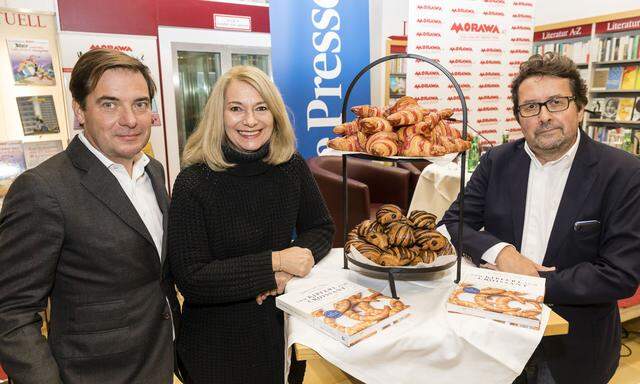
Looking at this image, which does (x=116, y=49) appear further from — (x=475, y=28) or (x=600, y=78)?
(x=600, y=78)

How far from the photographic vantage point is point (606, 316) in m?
1.54

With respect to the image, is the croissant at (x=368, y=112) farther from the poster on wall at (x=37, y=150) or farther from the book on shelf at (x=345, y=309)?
the poster on wall at (x=37, y=150)

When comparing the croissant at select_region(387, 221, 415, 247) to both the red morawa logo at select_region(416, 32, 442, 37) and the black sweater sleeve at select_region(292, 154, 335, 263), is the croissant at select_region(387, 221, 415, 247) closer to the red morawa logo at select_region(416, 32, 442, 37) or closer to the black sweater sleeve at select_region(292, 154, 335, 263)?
the black sweater sleeve at select_region(292, 154, 335, 263)

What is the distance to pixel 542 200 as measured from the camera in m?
1.63

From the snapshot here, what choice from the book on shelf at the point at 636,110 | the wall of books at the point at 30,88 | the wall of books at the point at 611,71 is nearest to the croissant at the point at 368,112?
the wall of books at the point at 30,88

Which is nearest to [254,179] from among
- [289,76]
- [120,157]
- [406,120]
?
[120,157]

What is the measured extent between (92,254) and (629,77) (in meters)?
7.43

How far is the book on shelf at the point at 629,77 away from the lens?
6.36 m

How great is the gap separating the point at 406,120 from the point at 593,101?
705 centimetres

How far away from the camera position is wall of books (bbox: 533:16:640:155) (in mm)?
6328

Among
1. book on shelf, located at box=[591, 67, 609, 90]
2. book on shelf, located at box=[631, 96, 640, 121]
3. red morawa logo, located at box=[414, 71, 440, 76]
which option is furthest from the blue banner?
book on shelf, located at box=[591, 67, 609, 90]

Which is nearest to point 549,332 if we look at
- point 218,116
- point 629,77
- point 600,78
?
point 218,116

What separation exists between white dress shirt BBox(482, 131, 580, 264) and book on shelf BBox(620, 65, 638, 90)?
6.03 metres

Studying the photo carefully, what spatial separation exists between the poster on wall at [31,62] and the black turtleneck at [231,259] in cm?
258
